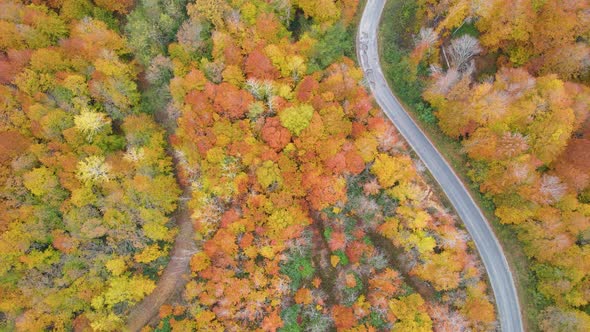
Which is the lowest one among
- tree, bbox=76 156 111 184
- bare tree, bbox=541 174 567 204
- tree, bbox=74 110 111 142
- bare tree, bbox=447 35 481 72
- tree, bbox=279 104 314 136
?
bare tree, bbox=541 174 567 204

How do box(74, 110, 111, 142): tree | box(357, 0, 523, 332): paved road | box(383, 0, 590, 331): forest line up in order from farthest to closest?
box(357, 0, 523, 332): paved road, box(74, 110, 111, 142): tree, box(383, 0, 590, 331): forest

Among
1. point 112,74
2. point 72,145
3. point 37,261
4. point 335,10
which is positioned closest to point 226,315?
point 37,261

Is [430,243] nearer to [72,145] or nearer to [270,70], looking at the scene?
[270,70]

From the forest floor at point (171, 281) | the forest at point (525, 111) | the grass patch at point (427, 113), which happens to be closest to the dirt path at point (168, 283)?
the forest floor at point (171, 281)

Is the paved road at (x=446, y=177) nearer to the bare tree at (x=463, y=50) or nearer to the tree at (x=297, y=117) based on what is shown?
the bare tree at (x=463, y=50)

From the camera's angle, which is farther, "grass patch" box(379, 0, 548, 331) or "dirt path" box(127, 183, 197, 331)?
"dirt path" box(127, 183, 197, 331)

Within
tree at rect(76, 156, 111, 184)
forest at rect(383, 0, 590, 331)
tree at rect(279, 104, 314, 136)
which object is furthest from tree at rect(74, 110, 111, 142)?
forest at rect(383, 0, 590, 331)

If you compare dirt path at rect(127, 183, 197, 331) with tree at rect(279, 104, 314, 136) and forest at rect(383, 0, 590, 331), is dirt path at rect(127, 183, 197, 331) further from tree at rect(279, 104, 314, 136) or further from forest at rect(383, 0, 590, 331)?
forest at rect(383, 0, 590, 331)
